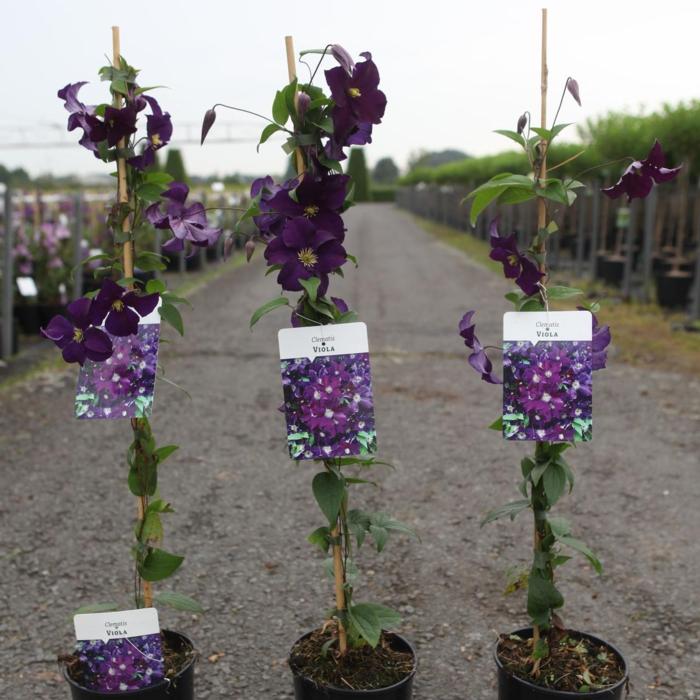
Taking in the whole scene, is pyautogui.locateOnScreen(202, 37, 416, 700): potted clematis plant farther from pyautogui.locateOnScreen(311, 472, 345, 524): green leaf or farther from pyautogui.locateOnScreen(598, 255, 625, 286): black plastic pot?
pyautogui.locateOnScreen(598, 255, 625, 286): black plastic pot

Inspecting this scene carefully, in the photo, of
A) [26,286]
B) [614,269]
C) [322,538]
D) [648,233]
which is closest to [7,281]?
[26,286]

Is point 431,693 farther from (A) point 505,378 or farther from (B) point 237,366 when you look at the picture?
(B) point 237,366

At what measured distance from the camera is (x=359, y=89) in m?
1.69

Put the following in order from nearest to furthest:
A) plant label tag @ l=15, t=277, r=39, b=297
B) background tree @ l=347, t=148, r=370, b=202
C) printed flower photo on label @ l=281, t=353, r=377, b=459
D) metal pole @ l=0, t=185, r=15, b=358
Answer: printed flower photo on label @ l=281, t=353, r=377, b=459
metal pole @ l=0, t=185, r=15, b=358
plant label tag @ l=15, t=277, r=39, b=297
background tree @ l=347, t=148, r=370, b=202

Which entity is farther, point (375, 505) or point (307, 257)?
point (375, 505)

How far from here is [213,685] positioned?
2492 millimetres

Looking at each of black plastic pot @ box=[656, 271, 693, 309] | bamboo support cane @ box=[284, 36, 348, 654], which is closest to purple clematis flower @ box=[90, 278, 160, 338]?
bamboo support cane @ box=[284, 36, 348, 654]

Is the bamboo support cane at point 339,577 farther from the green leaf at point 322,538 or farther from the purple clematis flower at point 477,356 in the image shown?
the purple clematis flower at point 477,356

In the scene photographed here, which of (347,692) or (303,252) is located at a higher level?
(303,252)

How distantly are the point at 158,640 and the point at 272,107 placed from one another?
1238mm

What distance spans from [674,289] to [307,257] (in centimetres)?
798

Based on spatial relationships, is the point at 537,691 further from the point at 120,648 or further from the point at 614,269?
the point at 614,269

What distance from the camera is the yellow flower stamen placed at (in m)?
1.81

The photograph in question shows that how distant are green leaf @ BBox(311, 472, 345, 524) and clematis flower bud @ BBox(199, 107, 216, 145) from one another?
2.55 ft
